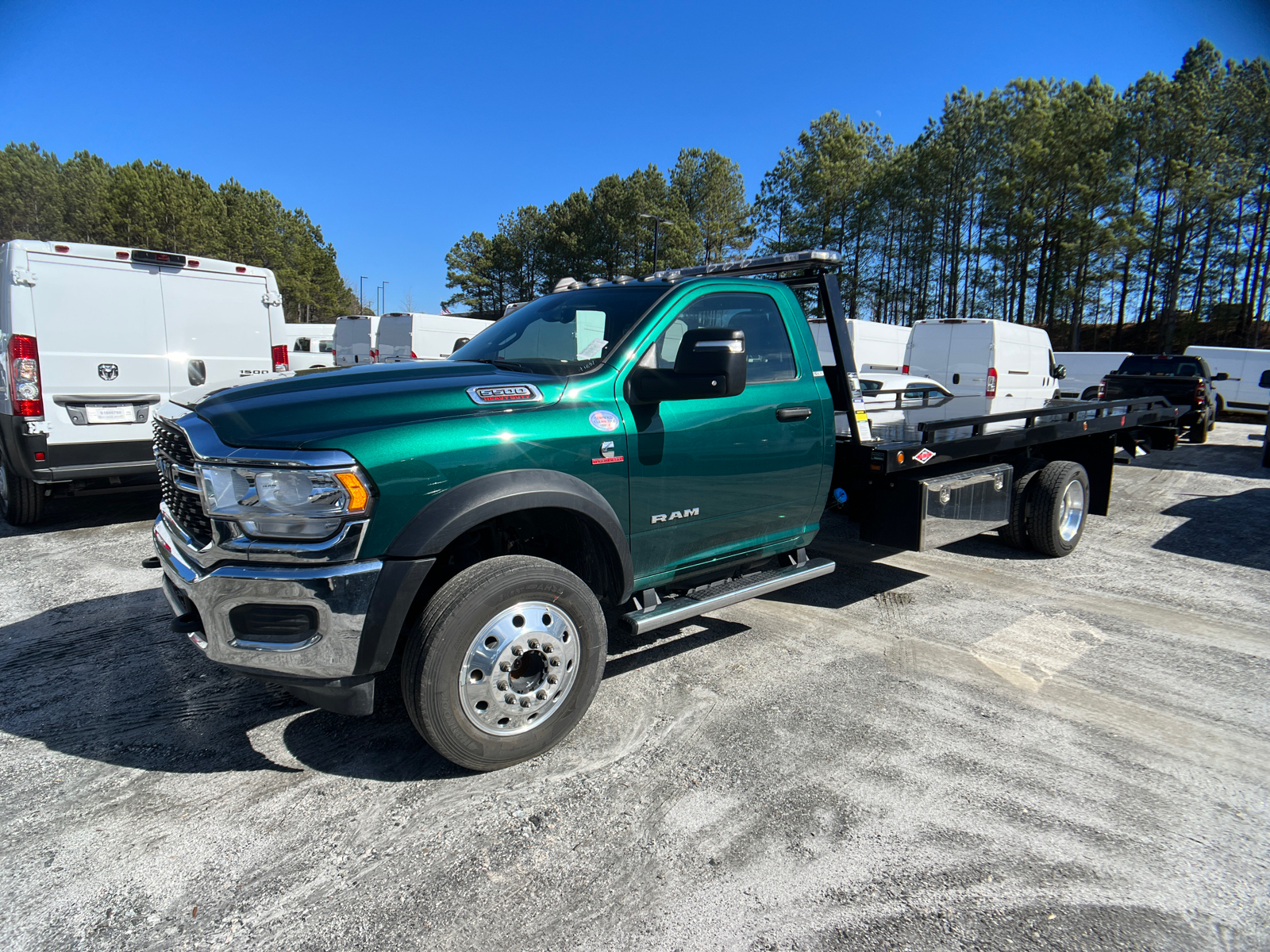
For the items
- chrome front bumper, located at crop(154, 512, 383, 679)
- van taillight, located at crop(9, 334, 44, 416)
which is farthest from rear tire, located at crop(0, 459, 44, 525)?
chrome front bumper, located at crop(154, 512, 383, 679)

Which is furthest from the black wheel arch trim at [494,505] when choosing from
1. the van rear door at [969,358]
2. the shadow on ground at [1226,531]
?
the van rear door at [969,358]

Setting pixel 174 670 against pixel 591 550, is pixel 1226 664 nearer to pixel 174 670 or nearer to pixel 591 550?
pixel 591 550

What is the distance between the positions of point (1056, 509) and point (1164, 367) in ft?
50.4

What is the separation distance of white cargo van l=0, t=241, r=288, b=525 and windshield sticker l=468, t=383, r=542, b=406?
16.5 ft

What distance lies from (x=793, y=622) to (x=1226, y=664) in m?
2.50

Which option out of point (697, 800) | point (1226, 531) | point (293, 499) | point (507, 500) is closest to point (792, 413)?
point (507, 500)

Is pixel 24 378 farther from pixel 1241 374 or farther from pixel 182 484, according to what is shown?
pixel 1241 374

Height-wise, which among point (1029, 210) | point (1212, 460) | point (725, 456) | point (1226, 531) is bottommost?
point (1226, 531)

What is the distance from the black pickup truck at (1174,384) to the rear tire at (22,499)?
17257mm

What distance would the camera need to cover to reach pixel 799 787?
→ 293 cm

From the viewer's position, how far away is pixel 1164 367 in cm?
1788

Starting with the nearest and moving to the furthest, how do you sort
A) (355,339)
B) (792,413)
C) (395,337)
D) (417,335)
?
(792,413), (417,335), (395,337), (355,339)

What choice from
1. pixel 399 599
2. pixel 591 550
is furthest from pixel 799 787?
pixel 399 599

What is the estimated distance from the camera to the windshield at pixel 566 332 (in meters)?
3.53
